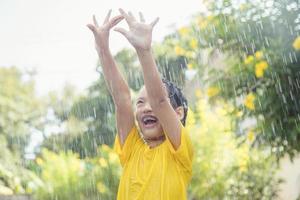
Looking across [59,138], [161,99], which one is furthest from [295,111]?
[59,138]

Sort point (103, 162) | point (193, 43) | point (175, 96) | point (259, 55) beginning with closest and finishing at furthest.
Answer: point (175, 96), point (259, 55), point (193, 43), point (103, 162)

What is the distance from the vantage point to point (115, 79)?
231 cm

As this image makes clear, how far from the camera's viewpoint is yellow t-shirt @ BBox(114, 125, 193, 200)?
6.34 ft

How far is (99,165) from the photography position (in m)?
8.66

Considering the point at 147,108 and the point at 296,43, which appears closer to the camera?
the point at 147,108

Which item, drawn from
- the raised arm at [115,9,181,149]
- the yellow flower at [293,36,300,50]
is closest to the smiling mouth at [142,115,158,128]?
the raised arm at [115,9,181,149]

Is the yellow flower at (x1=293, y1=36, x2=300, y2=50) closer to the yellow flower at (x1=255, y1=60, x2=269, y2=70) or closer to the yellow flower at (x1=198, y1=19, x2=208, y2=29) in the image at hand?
the yellow flower at (x1=255, y1=60, x2=269, y2=70)

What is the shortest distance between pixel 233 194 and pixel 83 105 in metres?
9.51

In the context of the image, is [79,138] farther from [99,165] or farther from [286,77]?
[286,77]

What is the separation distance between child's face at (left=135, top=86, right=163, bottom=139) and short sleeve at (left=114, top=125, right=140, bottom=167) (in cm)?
8

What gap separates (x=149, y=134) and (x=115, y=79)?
0.32 metres

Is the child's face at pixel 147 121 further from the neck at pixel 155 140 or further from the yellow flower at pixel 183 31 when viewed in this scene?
the yellow flower at pixel 183 31

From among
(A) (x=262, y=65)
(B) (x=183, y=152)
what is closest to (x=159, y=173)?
(B) (x=183, y=152)

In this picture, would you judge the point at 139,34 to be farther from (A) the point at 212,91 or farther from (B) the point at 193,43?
(B) the point at 193,43
